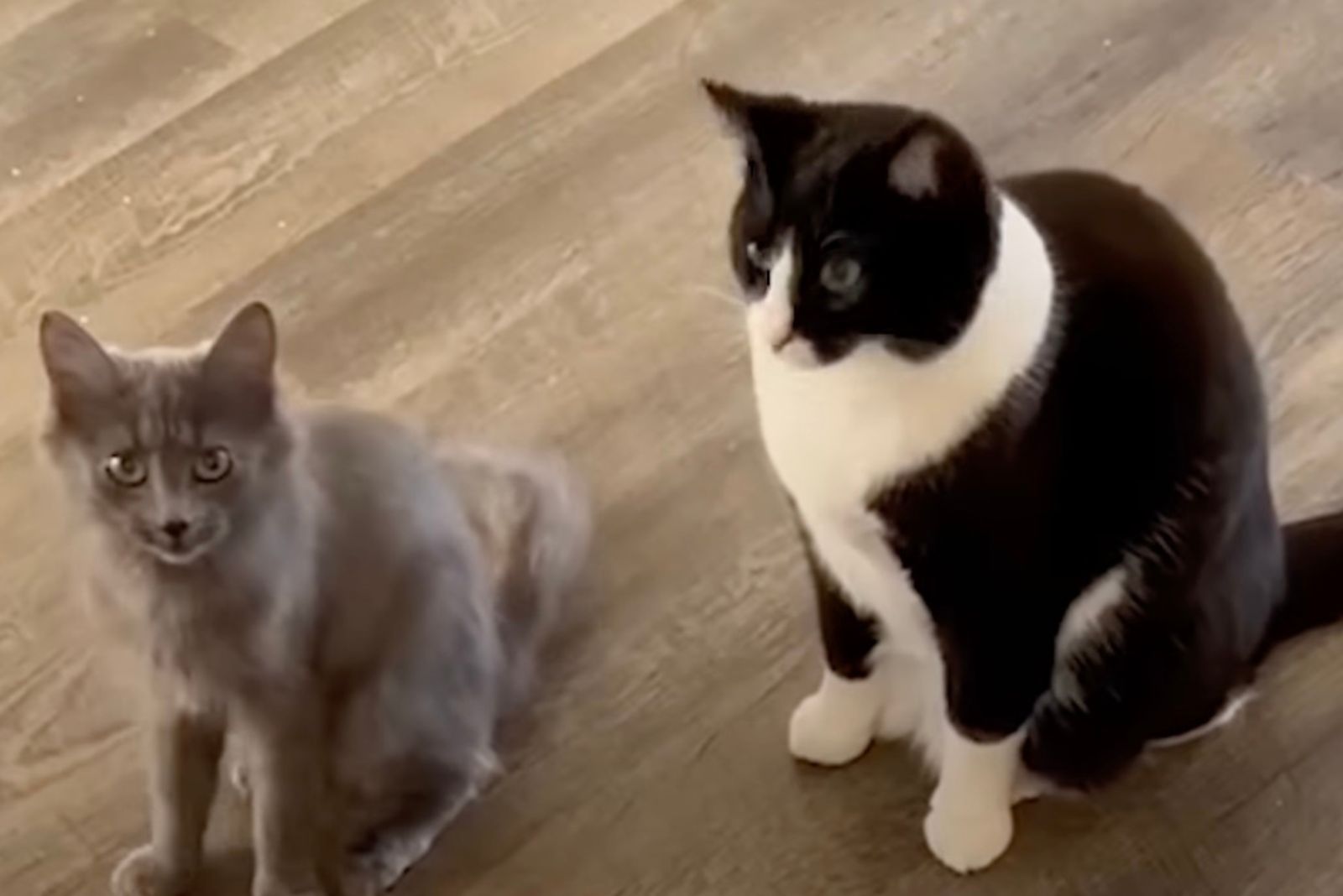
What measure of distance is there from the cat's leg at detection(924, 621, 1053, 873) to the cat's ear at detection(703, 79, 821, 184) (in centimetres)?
31

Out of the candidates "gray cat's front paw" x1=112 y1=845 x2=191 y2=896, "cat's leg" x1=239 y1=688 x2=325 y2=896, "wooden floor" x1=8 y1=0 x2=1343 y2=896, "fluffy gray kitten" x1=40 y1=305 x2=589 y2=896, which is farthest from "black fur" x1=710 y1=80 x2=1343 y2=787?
"gray cat's front paw" x1=112 y1=845 x2=191 y2=896

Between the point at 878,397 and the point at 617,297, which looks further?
the point at 617,297

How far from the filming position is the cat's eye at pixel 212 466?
138 centimetres

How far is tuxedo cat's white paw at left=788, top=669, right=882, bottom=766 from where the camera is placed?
162cm

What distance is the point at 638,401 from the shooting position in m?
1.90

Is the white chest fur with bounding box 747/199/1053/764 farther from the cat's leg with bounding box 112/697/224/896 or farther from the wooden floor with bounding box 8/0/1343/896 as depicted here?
the cat's leg with bounding box 112/697/224/896

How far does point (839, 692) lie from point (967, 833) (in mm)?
132

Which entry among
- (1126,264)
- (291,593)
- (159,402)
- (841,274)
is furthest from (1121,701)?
(159,402)

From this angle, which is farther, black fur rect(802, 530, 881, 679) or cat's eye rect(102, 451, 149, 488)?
black fur rect(802, 530, 881, 679)

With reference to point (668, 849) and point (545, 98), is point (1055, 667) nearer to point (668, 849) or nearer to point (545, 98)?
point (668, 849)

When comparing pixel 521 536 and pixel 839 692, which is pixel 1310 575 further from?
pixel 521 536

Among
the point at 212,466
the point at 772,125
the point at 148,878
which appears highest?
the point at 772,125

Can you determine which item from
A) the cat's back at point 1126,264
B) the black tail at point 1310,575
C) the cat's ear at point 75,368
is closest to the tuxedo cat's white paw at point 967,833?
the black tail at point 1310,575

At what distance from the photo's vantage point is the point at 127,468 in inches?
54.1
